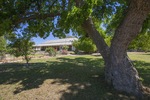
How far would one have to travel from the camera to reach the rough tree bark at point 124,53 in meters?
7.02

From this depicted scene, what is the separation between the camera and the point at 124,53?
7.75 m

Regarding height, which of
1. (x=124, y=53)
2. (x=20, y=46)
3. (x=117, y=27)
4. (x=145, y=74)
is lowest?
(x=145, y=74)

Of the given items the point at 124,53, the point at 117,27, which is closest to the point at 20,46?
the point at 117,27

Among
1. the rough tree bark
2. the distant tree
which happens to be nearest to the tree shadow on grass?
the rough tree bark

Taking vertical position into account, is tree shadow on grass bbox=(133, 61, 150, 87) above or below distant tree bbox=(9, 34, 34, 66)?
below

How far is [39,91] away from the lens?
7273 mm

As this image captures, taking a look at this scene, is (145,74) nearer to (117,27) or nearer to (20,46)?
(117,27)

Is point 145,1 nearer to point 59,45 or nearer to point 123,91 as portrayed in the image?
point 123,91

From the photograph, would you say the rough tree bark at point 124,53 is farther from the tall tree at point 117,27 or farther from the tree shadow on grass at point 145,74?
the tree shadow on grass at point 145,74

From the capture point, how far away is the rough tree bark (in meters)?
7.02

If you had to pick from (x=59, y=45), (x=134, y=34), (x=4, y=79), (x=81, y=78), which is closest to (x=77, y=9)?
(x=134, y=34)

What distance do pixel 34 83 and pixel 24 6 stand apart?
14.6ft

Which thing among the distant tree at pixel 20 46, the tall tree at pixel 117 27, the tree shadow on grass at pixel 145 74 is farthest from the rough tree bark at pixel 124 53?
the distant tree at pixel 20 46

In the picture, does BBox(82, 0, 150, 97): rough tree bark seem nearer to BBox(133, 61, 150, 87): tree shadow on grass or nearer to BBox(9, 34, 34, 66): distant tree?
BBox(133, 61, 150, 87): tree shadow on grass
